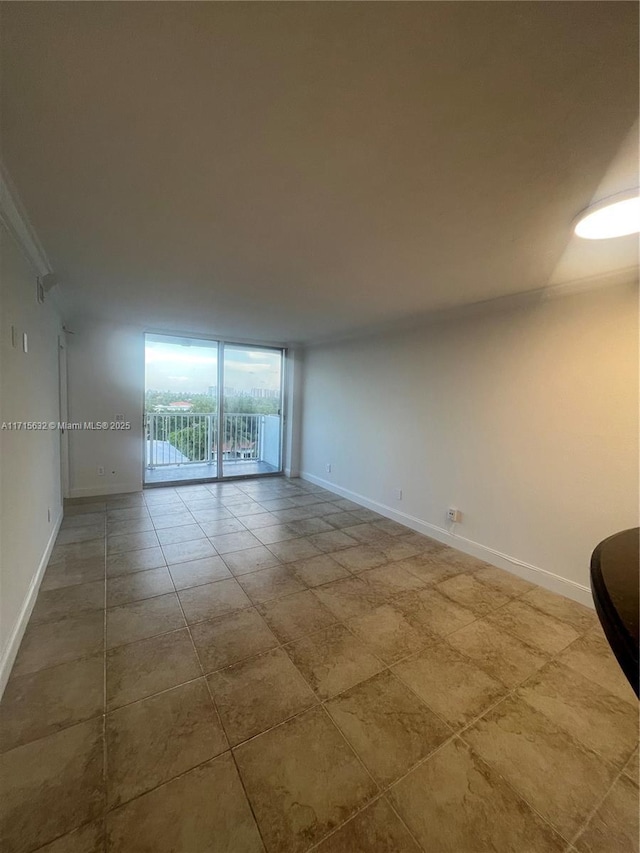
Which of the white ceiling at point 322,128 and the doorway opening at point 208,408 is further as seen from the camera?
the doorway opening at point 208,408

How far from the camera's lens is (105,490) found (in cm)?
453

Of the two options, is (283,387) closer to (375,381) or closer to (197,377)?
(197,377)

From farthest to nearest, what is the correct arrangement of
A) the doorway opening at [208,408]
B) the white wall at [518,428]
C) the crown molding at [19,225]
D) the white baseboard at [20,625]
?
the doorway opening at [208,408]
the white wall at [518,428]
the white baseboard at [20,625]
the crown molding at [19,225]

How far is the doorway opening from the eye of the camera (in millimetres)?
5078

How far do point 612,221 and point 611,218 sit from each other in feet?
0.11

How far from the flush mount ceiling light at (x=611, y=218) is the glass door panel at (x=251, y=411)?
461cm

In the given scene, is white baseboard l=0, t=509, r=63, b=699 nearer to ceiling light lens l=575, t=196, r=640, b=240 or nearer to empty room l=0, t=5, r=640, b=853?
empty room l=0, t=5, r=640, b=853

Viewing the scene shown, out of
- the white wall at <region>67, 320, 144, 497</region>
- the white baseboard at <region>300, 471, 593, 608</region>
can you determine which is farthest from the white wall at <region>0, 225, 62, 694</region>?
the white baseboard at <region>300, 471, 593, 608</region>

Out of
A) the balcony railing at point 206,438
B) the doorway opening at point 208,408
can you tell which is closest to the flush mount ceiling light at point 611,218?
the doorway opening at point 208,408

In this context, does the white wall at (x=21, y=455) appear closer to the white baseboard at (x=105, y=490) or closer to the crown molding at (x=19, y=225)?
the crown molding at (x=19, y=225)

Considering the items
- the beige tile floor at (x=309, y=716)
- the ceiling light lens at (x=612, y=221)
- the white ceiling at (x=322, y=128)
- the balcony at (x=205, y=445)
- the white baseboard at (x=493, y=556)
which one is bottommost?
the beige tile floor at (x=309, y=716)

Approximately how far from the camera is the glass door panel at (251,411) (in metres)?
5.45

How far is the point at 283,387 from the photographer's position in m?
5.94

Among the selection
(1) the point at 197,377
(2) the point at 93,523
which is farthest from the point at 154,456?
Answer: (2) the point at 93,523
